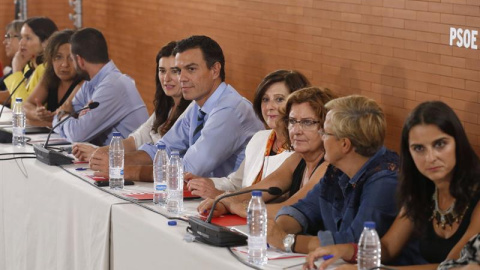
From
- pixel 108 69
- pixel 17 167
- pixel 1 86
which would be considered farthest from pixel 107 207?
pixel 1 86

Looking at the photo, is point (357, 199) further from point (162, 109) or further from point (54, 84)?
point (54, 84)

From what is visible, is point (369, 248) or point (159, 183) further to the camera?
point (159, 183)

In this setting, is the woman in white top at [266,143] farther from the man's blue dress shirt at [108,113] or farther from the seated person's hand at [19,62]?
the seated person's hand at [19,62]

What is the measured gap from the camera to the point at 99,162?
4477 mm

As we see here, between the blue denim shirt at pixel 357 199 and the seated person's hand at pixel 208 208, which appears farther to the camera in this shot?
the seated person's hand at pixel 208 208

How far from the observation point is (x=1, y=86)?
26.6ft

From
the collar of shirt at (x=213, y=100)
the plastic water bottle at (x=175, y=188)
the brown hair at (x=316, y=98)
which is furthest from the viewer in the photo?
the collar of shirt at (x=213, y=100)

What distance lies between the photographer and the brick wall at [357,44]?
→ 3.73m

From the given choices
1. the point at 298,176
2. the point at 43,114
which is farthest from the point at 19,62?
the point at 298,176

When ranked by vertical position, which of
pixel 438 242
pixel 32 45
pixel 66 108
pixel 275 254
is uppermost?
pixel 32 45

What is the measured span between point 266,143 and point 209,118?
0.44 m

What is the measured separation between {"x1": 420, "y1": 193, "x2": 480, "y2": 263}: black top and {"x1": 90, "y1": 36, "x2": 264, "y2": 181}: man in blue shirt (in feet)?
5.35

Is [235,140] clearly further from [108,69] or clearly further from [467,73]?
[108,69]

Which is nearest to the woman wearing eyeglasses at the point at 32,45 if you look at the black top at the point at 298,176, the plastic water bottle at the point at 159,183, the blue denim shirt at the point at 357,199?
the plastic water bottle at the point at 159,183
